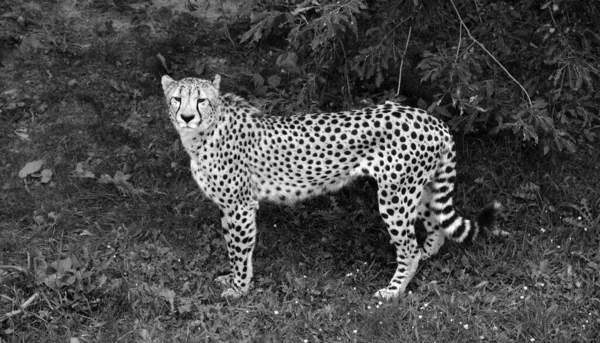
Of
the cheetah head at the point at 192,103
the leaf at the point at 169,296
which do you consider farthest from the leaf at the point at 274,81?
the leaf at the point at 169,296

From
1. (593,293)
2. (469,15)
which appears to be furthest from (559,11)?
(593,293)

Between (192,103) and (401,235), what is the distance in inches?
64.8

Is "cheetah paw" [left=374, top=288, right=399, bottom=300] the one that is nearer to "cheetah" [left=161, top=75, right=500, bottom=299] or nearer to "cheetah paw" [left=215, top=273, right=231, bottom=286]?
"cheetah" [left=161, top=75, right=500, bottom=299]

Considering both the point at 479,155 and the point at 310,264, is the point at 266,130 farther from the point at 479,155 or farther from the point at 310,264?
the point at 479,155

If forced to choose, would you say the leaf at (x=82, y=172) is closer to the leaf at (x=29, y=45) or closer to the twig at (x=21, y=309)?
the twig at (x=21, y=309)

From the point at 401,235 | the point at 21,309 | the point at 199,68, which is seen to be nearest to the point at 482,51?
the point at 401,235

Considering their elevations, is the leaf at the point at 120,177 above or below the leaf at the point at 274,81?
below

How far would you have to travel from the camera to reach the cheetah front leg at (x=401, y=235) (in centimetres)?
506

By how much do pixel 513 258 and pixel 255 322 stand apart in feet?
6.26

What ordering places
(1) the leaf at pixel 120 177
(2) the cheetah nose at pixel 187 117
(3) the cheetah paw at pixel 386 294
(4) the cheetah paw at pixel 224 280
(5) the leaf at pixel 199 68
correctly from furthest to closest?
(5) the leaf at pixel 199 68 < (1) the leaf at pixel 120 177 < (4) the cheetah paw at pixel 224 280 < (3) the cheetah paw at pixel 386 294 < (2) the cheetah nose at pixel 187 117

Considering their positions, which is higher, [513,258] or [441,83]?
[441,83]

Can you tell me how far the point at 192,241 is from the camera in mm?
5652

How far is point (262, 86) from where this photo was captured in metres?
6.61

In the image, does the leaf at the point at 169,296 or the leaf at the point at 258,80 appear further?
the leaf at the point at 258,80
